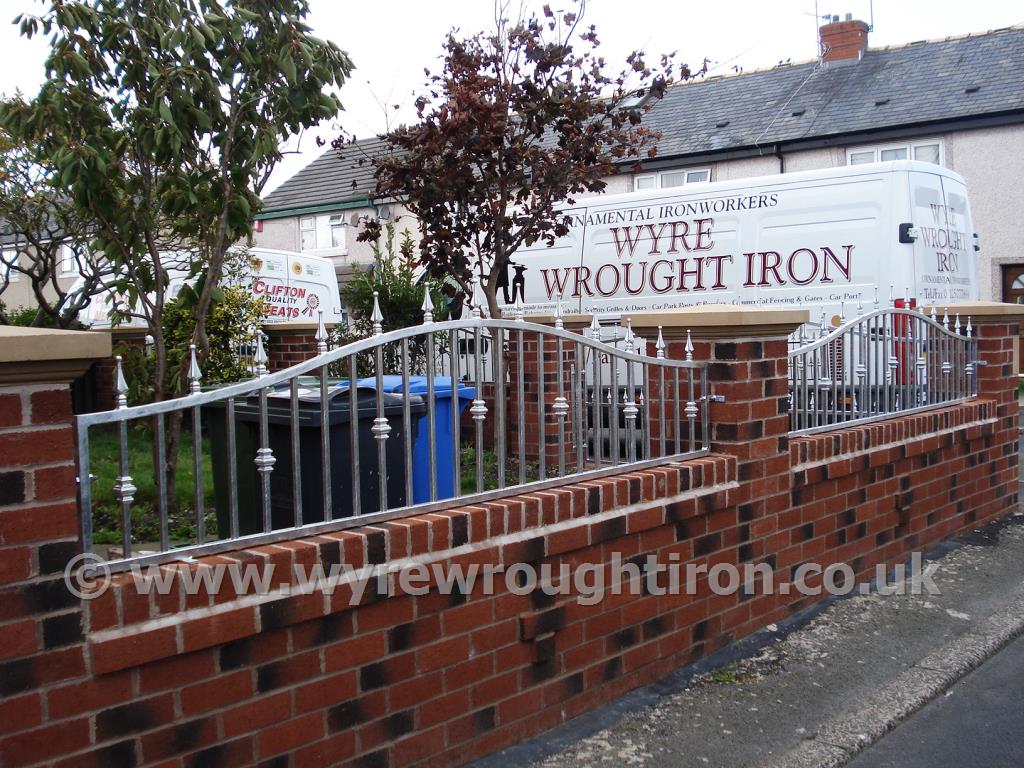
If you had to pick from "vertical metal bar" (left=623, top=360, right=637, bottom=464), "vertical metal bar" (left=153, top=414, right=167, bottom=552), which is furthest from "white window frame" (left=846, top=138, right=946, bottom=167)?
"vertical metal bar" (left=153, top=414, right=167, bottom=552)

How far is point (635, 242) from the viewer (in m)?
11.8

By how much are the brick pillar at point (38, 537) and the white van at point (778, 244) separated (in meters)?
7.23

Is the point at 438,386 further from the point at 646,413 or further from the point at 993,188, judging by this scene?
the point at 993,188

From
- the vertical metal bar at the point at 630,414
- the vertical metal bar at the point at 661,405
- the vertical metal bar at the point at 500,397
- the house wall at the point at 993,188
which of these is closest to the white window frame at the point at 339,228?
the house wall at the point at 993,188

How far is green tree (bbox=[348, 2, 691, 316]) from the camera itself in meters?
7.42

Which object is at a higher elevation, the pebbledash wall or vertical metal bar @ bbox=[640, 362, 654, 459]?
vertical metal bar @ bbox=[640, 362, 654, 459]

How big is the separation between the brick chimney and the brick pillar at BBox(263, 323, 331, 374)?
56.6 ft

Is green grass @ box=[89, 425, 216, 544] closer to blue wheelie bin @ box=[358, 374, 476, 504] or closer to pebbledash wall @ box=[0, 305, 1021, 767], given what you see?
blue wheelie bin @ box=[358, 374, 476, 504]

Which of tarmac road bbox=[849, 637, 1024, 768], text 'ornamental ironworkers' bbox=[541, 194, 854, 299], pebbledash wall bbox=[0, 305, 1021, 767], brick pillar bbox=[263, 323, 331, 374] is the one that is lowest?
tarmac road bbox=[849, 637, 1024, 768]

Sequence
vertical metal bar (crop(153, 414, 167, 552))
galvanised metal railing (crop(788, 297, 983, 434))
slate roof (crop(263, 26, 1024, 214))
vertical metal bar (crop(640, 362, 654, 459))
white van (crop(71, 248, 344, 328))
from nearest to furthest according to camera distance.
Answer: vertical metal bar (crop(153, 414, 167, 552))
vertical metal bar (crop(640, 362, 654, 459))
galvanised metal railing (crop(788, 297, 983, 434))
white van (crop(71, 248, 344, 328))
slate roof (crop(263, 26, 1024, 214))

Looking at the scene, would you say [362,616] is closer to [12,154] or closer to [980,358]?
[980,358]

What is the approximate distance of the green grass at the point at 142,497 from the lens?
5473 millimetres

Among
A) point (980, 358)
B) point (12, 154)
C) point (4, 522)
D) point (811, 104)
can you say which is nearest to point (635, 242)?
point (980, 358)

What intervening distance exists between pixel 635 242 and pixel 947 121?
1068 cm
